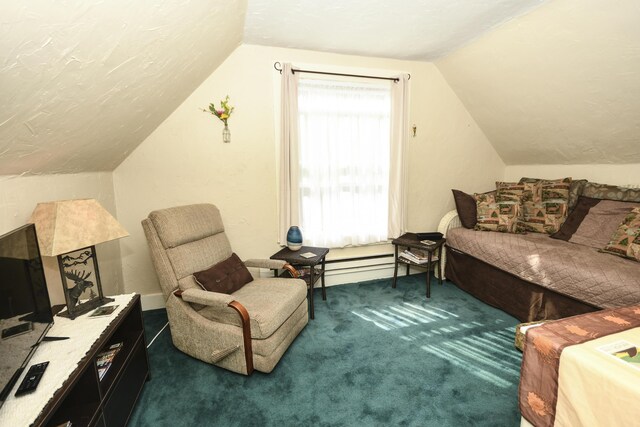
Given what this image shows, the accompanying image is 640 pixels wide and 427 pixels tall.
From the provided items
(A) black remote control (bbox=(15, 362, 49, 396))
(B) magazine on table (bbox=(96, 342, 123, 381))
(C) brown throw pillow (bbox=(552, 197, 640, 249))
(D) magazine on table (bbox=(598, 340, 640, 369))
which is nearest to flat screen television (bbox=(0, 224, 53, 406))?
(A) black remote control (bbox=(15, 362, 49, 396))

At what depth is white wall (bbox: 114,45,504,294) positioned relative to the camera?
2.63 metres

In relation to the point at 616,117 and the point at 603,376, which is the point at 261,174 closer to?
the point at 603,376

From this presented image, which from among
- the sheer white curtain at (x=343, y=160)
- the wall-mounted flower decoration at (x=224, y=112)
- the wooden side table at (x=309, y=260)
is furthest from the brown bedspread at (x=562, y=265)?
the wall-mounted flower decoration at (x=224, y=112)

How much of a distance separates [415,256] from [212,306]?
7.05 feet

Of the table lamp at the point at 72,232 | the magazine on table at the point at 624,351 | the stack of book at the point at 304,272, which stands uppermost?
the table lamp at the point at 72,232

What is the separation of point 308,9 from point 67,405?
8.71 ft

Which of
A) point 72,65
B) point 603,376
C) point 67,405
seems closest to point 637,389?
point 603,376

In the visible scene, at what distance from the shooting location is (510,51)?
2.46m

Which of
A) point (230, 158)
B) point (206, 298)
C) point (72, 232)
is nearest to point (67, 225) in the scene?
point (72, 232)

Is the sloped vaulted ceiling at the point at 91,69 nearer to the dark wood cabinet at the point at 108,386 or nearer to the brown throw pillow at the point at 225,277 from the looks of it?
the dark wood cabinet at the point at 108,386

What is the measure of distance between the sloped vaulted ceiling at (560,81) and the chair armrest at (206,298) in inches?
116

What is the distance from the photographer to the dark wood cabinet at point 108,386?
1.11 m

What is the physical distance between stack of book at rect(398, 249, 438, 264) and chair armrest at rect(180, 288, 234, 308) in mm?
2013

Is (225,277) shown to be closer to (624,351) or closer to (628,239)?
(624,351)
